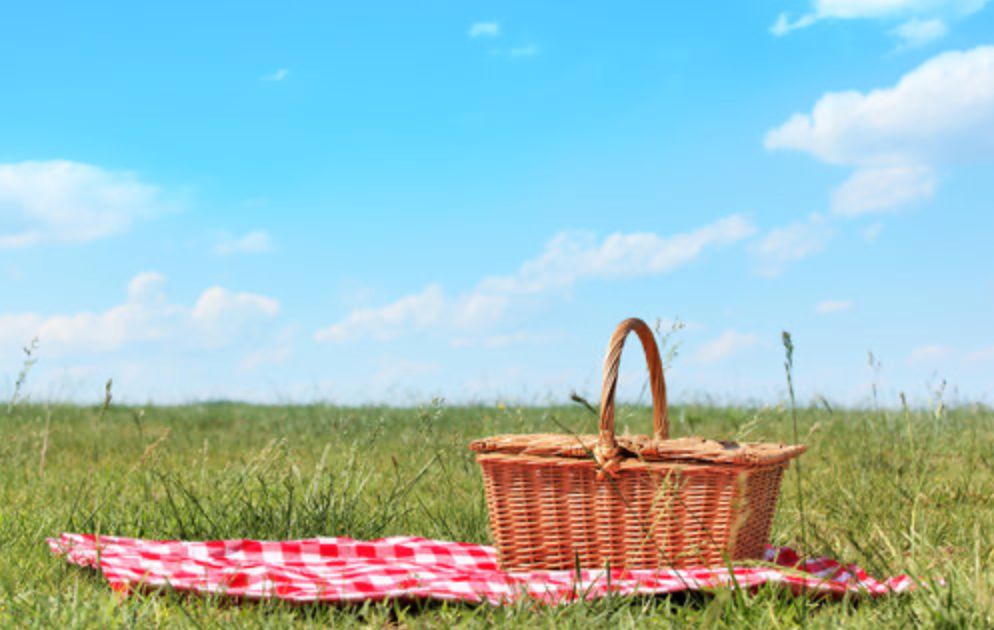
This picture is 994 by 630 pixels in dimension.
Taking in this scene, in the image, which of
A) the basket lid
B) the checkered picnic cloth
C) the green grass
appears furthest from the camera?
the basket lid

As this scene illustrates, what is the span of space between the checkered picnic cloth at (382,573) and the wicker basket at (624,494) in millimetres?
98

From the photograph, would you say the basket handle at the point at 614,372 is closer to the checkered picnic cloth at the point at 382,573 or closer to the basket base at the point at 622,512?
the basket base at the point at 622,512

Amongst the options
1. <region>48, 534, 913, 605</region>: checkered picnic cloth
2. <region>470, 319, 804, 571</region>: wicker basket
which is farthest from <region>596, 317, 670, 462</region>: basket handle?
<region>48, 534, 913, 605</region>: checkered picnic cloth

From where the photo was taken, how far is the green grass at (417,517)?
239 centimetres

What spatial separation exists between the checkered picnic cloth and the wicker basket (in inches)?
3.9

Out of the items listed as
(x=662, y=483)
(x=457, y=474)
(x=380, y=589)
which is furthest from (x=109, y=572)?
(x=457, y=474)

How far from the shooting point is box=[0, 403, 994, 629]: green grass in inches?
94.3

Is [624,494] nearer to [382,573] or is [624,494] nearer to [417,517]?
[382,573]

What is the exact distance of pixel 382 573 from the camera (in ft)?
9.86

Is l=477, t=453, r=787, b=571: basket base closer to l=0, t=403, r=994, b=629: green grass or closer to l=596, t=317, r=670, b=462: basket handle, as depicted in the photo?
l=596, t=317, r=670, b=462: basket handle

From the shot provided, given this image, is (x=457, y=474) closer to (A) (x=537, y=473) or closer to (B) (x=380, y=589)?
(A) (x=537, y=473)

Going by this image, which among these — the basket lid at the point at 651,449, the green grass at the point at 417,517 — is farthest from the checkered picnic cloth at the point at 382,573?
the basket lid at the point at 651,449

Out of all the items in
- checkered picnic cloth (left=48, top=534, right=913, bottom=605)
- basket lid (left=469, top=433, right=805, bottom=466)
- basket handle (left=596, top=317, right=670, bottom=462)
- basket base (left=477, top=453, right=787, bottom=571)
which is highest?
basket handle (left=596, top=317, right=670, bottom=462)

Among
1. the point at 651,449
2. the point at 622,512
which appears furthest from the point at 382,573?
the point at 651,449
